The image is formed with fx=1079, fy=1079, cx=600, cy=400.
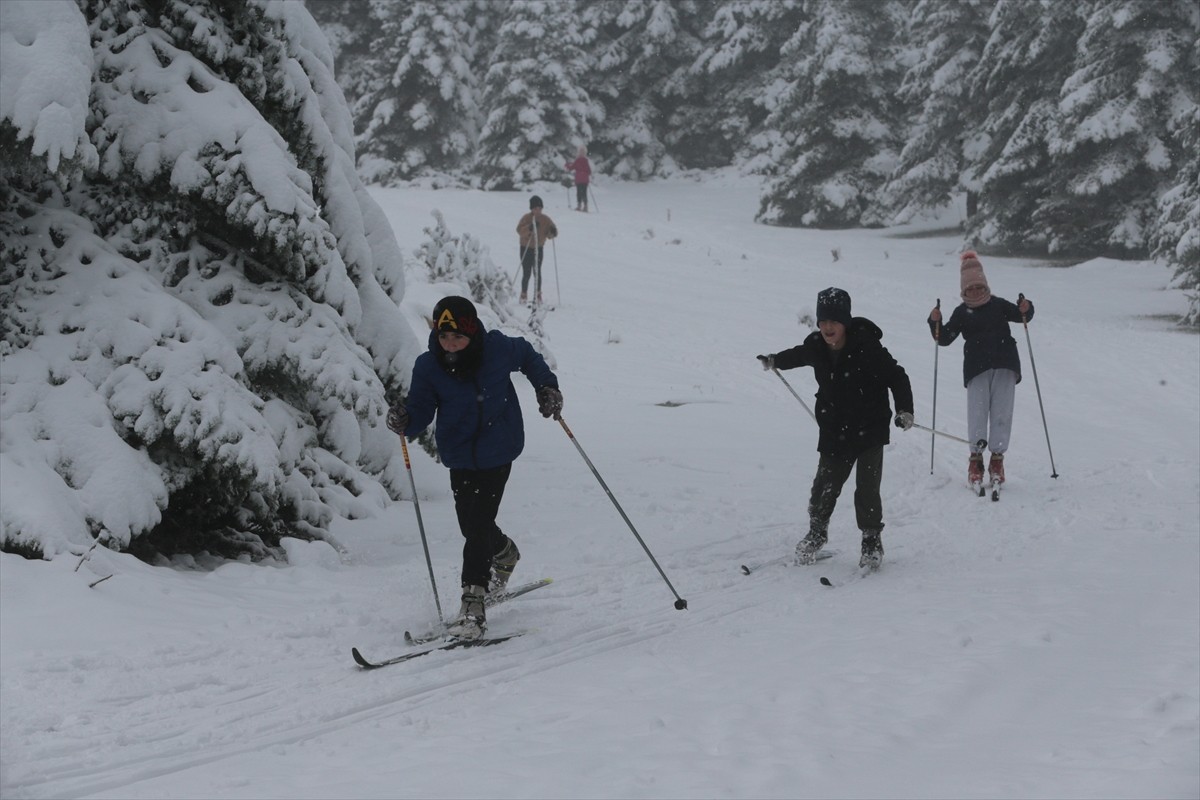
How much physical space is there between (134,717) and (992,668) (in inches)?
151

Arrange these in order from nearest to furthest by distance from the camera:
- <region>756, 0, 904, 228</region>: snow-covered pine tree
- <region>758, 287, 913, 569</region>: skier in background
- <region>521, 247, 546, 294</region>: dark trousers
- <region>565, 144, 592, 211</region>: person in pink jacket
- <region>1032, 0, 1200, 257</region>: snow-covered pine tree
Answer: <region>758, 287, 913, 569</region>: skier in background
<region>521, 247, 546, 294</region>: dark trousers
<region>1032, 0, 1200, 257</region>: snow-covered pine tree
<region>756, 0, 904, 228</region>: snow-covered pine tree
<region>565, 144, 592, 211</region>: person in pink jacket

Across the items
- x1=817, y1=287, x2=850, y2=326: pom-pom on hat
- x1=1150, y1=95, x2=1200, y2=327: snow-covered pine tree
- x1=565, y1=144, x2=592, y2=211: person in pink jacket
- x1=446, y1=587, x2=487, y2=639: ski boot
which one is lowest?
x1=446, y1=587, x2=487, y2=639: ski boot

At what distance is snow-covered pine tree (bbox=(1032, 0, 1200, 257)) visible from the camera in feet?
65.1

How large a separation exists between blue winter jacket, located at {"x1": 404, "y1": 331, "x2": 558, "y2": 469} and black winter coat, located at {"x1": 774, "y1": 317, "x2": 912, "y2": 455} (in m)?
2.06

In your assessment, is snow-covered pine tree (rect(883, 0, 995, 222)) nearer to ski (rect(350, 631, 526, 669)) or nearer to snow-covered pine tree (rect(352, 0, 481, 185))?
snow-covered pine tree (rect(352, 0, 481, 185))

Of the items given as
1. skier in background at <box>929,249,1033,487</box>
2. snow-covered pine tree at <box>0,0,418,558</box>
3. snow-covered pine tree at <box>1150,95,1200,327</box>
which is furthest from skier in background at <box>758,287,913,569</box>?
snow-covered pine tree at <box>1150,95,1200,327</box>

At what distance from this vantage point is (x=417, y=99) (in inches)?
1507

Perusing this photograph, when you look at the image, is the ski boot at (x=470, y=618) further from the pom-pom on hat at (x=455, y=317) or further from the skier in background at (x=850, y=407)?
the skier in background at (x=850, y=407)

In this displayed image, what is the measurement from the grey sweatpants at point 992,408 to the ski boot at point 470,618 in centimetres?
532

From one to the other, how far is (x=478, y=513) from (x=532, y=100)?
105 feet

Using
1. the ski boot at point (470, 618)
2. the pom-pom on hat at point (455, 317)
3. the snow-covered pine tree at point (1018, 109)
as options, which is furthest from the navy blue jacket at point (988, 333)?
the snow-covered pine tree at point (1018, 109)

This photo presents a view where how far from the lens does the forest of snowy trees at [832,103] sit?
798 inches

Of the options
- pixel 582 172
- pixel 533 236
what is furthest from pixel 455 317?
pixel 582 172

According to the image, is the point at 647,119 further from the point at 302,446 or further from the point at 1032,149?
the point at 302,446
